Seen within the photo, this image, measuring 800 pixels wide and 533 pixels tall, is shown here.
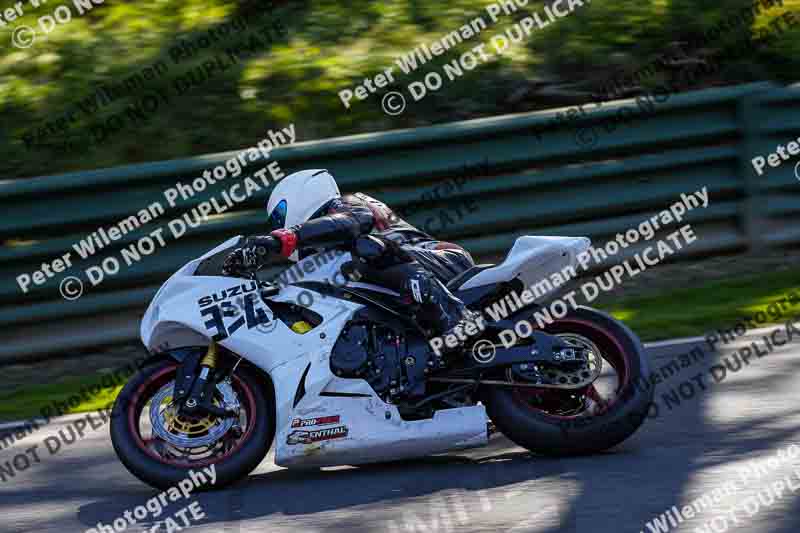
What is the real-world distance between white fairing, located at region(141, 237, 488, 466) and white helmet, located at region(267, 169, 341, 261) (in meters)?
0.38

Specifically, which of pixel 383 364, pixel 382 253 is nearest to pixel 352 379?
pixel 383 364

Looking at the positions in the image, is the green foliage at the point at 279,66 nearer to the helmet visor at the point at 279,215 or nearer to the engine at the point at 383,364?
the helmet visor at the point at 279,215

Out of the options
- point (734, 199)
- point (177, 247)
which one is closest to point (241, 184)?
point (177, 247)

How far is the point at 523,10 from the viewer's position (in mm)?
11836

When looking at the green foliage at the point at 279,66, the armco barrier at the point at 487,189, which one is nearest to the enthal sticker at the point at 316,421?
the armco barrier at the point at 487,189

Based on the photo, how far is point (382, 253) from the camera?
5.48 metres

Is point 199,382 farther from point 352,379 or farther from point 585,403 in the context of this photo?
point 585,403

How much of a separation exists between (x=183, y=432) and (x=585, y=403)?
191 cm

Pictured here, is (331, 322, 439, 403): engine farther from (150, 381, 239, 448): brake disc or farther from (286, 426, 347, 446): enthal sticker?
(150, 381, 239, 448): brake disc

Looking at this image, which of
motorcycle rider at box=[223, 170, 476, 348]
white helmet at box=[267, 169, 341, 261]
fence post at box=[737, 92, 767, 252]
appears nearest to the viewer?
motorcycle rider at box=[223, 170, 476, 348]

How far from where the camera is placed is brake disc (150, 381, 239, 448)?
551cm

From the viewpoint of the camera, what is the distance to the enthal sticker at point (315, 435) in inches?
217

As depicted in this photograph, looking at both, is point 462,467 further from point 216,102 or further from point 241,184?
point 216,102

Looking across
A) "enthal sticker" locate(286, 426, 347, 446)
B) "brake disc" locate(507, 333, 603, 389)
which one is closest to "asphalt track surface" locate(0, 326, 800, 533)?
"enthal sticker" locate(286, 426, 347, 446)
